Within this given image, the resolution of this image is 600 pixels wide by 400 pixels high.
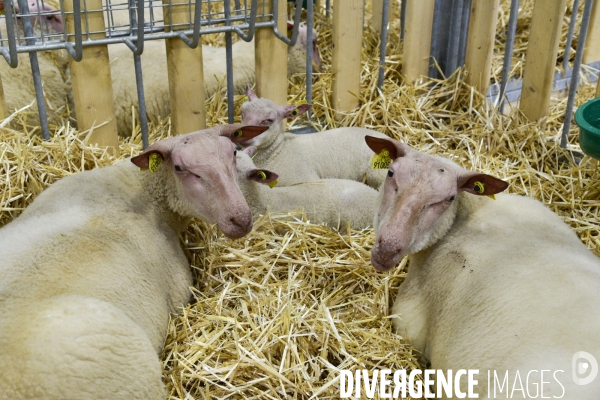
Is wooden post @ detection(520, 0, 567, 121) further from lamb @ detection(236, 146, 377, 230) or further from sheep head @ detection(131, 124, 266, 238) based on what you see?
sheep head @ detection(131, 124, 266, 238)

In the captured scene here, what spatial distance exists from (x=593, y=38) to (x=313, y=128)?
2.83 meters

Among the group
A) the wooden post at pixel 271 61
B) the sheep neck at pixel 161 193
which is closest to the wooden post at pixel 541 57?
the wooden post at pixel 271 61

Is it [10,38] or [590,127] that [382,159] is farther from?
[10,38]

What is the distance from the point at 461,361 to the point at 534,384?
1.33ft

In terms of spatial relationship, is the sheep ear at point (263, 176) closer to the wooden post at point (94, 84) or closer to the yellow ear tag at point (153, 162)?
the yellow ear tag at point (153, 162)

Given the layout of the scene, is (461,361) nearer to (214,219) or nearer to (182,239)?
(214,219)

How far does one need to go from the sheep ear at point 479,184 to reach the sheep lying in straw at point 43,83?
9.05 ft

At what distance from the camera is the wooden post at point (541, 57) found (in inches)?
180

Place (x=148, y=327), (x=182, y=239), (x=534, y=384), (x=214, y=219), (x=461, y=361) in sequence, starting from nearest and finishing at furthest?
(x=534, y=384)
(x=461, y=361)
(x=148, y=327)
(x=214, y=219)
(x=182, y=239)

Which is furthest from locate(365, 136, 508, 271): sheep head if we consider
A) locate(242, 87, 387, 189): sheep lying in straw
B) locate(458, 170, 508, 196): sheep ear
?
locate(242, 87, 387, 189): sheep lying in straw

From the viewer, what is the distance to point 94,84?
4.02 metres

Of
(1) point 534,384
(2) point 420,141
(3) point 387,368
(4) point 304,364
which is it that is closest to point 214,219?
(4) point 304,364

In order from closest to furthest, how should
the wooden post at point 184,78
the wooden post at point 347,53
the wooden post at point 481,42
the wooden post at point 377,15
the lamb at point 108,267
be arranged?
the lamb at point 108,267 → the wooden post at point 184,78 → the wooden post at point 347,53 → the wooden post at point 481,42 → the wooden post at point 377,15

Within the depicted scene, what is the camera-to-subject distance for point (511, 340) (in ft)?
8.03
